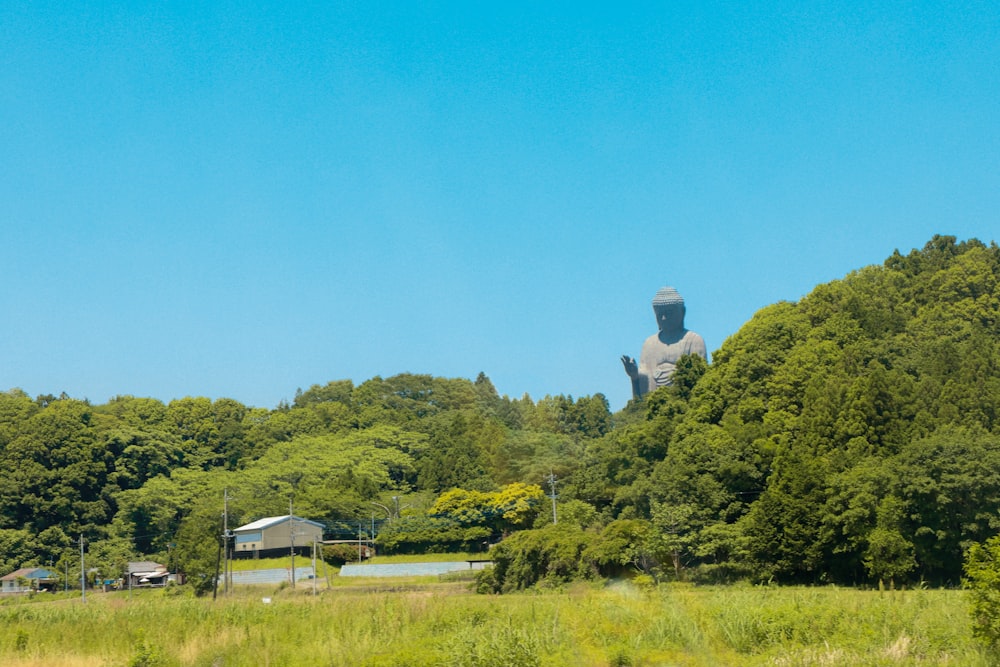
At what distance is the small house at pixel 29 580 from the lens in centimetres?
5466

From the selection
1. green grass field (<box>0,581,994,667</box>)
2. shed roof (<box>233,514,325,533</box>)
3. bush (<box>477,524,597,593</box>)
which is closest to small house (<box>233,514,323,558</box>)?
shed roof (<box>233,514,325,533</box>)

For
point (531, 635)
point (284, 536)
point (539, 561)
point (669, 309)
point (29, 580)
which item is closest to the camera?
point (531, 635)

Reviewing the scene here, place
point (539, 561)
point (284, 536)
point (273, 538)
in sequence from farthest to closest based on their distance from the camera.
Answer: point (284, 536), point (273, 538), point (539, 561)

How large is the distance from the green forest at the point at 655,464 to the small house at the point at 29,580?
90.6 inches

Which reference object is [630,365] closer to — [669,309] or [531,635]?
[669,309]

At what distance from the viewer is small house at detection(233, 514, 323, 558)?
5216cm

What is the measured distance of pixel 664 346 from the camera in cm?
8869

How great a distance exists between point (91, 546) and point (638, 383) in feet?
158

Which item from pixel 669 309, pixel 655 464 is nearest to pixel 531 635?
pixel 655 464

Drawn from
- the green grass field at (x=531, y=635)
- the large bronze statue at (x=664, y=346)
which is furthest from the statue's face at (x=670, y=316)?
the green grass field at (x=531, y=635)

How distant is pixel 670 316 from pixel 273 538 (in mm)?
46336

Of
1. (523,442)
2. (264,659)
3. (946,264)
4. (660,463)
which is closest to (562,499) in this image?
(660,463)

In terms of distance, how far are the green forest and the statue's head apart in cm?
785

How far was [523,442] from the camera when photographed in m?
72.2
